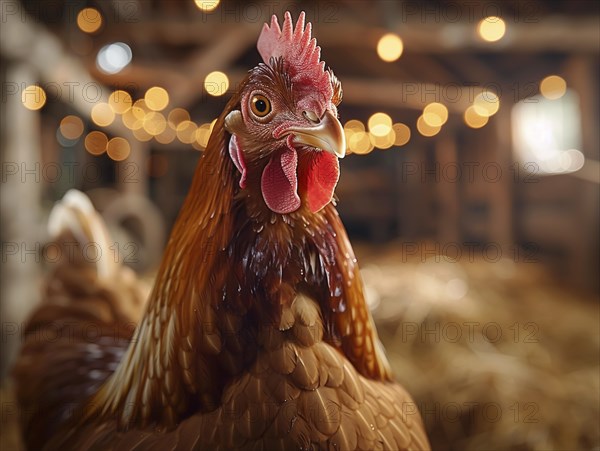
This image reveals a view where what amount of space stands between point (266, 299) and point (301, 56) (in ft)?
1.09

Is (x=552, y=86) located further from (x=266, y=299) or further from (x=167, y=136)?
(x=266, y=299)

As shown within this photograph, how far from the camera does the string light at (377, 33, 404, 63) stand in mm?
1965

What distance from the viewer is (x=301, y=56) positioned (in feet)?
1.83

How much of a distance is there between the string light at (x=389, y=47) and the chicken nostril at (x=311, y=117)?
162 cm

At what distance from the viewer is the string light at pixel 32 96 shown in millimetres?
1864

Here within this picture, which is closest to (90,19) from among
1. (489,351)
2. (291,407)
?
(291,407)

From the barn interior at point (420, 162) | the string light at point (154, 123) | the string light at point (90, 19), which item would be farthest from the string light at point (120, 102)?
the string light at point (90, 19)

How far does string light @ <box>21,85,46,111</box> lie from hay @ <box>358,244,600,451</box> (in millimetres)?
1778

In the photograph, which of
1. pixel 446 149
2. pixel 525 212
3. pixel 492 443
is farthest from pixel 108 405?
pixel 525 212

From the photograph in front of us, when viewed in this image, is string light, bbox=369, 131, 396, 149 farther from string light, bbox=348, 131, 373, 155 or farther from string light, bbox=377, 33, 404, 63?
string light, bbox=377, 33, 404, 63

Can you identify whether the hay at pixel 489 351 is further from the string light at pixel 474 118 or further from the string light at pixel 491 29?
the string light at pixel 491 29

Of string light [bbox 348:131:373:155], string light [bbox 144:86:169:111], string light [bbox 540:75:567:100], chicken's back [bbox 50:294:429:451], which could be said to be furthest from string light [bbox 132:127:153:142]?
string light [bbox 540:75:567:100]

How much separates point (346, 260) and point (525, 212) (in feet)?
10.7

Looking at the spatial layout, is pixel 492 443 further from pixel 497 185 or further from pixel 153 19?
pixel 153 19
